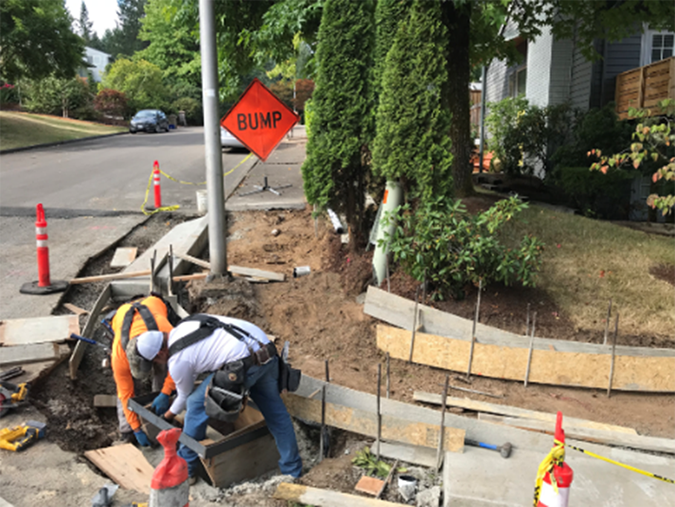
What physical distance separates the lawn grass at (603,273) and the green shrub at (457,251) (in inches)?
18.8

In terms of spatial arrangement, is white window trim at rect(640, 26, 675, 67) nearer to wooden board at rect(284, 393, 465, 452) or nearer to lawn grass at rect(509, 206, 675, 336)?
lawn grass at rect(509, 206, 675, 336)

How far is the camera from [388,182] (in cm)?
693

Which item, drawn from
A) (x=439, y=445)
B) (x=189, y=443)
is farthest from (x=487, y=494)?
(x=189, y=443)

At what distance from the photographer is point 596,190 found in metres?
12.0

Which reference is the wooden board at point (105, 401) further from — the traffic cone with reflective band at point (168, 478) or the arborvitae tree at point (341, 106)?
the arborvitae tree at point (341, 106)

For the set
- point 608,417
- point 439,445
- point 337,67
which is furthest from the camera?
point 337,67

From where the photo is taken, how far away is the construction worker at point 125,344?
183 inches

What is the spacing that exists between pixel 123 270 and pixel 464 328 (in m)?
4.87

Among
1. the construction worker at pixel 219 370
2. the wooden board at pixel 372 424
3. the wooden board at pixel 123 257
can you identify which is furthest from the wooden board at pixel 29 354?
the wooden board at pixel 123 257

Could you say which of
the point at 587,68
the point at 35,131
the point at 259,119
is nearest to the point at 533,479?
the point at 259,119

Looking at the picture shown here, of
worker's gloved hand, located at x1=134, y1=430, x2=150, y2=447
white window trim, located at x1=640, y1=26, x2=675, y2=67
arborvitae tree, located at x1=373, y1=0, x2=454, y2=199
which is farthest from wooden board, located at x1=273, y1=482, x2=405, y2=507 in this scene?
white window trim, located at x1=640, y1=26, x2=675, y2=67

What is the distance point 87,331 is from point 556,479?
16.5ft

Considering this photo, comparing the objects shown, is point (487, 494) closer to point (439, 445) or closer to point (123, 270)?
point (439, 445)

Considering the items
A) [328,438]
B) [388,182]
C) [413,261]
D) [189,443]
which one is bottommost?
[328,438]
